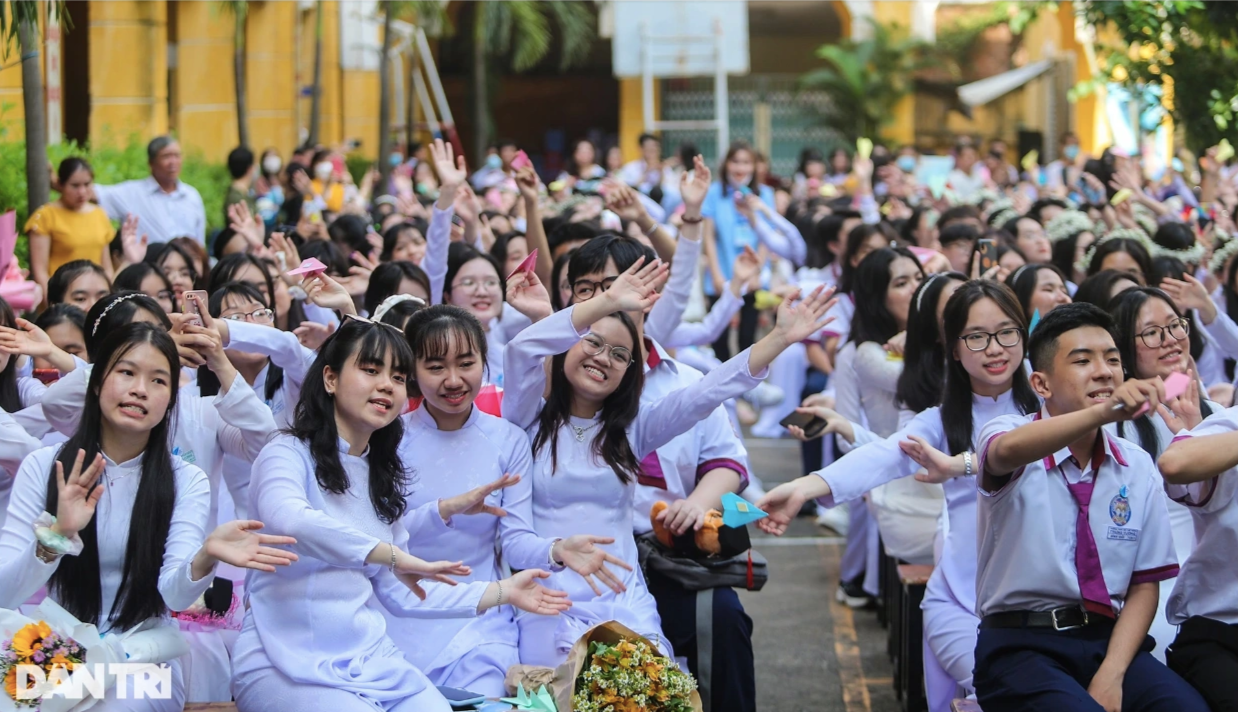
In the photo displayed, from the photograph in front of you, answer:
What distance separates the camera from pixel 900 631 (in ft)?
18.3

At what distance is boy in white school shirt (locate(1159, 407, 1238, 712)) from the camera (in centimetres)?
390

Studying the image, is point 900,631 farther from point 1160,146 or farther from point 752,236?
point 1160,146

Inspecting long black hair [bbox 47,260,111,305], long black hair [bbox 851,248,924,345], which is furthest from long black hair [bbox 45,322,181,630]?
long black hair [bbox 851,248,924,345]

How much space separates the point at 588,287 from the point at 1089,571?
217 cm

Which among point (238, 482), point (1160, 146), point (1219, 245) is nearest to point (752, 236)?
point (1219, 245)

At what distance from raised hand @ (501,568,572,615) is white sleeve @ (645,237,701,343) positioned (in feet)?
7.52

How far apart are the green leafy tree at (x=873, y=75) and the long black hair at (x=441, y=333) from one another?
21.2 meters

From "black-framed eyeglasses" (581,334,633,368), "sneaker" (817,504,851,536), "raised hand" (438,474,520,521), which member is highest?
"black-framed eyeglasses" (581,334,633,368)

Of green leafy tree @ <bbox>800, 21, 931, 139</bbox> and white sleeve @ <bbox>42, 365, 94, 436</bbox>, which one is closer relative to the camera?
white sleeve @ <bbox>42, 365, 94, 436</bbox>

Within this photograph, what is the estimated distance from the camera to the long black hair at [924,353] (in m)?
5.34

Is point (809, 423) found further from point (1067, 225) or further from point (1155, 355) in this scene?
point (1067, 225)

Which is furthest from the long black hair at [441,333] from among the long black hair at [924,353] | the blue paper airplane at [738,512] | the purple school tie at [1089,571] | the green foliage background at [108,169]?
the green foliage background at [108,169]

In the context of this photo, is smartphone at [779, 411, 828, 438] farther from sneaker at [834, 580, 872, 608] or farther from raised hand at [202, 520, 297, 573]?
sneaker at [834, 580, 872, 608]

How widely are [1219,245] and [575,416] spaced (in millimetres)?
4786
